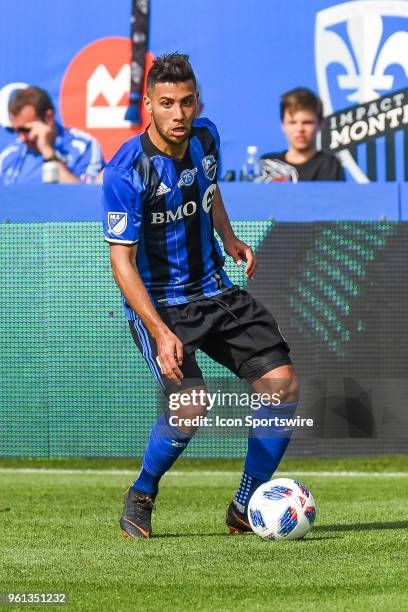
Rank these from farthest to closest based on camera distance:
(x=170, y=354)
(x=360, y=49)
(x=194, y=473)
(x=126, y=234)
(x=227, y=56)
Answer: (x=227, y=56) < (x=360, y=49) < (x=194, y=473) < (x=126, y=234) < (x=170, y=354)

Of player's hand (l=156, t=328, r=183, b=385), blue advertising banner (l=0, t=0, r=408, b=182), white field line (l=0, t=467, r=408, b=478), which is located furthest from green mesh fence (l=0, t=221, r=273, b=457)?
player's hand (l=156, t=328, r=183, b=385)

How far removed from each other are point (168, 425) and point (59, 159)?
23.6 feet

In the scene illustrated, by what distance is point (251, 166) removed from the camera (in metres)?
12.4

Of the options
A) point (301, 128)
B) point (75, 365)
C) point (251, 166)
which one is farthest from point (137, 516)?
point (301, 128)

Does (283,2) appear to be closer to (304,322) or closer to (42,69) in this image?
(42,69)

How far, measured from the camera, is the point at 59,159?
41.0 ft

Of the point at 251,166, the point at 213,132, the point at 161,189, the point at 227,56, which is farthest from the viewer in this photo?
the point at 227,56

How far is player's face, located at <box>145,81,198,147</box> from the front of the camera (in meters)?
5.52

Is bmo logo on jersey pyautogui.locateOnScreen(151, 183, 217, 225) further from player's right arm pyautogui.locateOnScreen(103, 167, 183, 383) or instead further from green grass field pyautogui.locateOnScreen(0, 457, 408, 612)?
green grass field pyautogui.locateOnScreen(0, 457, 408, 612)

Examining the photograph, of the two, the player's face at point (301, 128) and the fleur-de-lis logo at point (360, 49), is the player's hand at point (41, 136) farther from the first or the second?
the fleur-de-lis logo at point (360, 49)

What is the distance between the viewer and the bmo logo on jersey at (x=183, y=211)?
5.68 meters

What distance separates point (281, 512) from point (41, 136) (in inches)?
310

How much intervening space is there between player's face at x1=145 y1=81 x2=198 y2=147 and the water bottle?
659cm

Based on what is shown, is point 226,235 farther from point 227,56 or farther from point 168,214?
point 227,56
